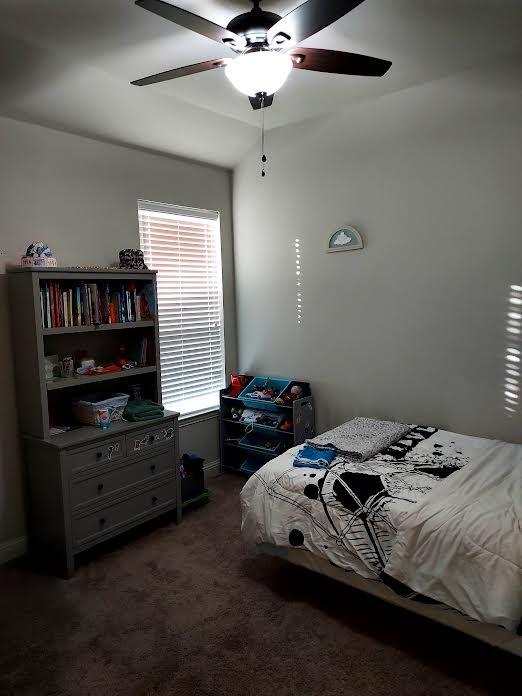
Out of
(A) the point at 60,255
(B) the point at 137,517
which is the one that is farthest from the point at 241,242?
(B) the point at 137,517

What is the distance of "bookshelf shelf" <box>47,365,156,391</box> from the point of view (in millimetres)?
2811

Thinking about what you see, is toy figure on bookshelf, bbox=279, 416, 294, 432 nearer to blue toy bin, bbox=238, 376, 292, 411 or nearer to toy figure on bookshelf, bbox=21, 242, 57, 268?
blue toy bin, bbox=238, 376, 292, 411

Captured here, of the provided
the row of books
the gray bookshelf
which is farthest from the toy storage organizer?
the row of books

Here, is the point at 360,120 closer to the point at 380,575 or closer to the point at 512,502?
the point at 512,502

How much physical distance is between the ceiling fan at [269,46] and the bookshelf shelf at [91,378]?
5.59 ft

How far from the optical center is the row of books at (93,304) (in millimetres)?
2789

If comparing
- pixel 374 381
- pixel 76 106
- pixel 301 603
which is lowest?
pixel 301 603

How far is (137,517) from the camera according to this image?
308 centimetres

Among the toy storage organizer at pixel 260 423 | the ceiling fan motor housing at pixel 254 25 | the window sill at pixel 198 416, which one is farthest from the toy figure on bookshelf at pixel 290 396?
the ceiling fan motor housing at pixel 254 25

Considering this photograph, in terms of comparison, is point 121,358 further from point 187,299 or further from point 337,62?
point 337,62

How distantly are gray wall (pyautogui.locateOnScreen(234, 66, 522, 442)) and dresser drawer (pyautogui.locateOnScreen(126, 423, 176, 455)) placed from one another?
4.05 feet

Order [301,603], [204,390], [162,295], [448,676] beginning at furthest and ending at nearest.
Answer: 1. [204,390]
2. [162,295]
3. [301,603]
4. [448,676]

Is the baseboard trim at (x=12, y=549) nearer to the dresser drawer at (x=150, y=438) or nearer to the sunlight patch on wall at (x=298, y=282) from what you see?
the dresser drawer at (x=150, y=438)

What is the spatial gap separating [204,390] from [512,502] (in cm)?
267
